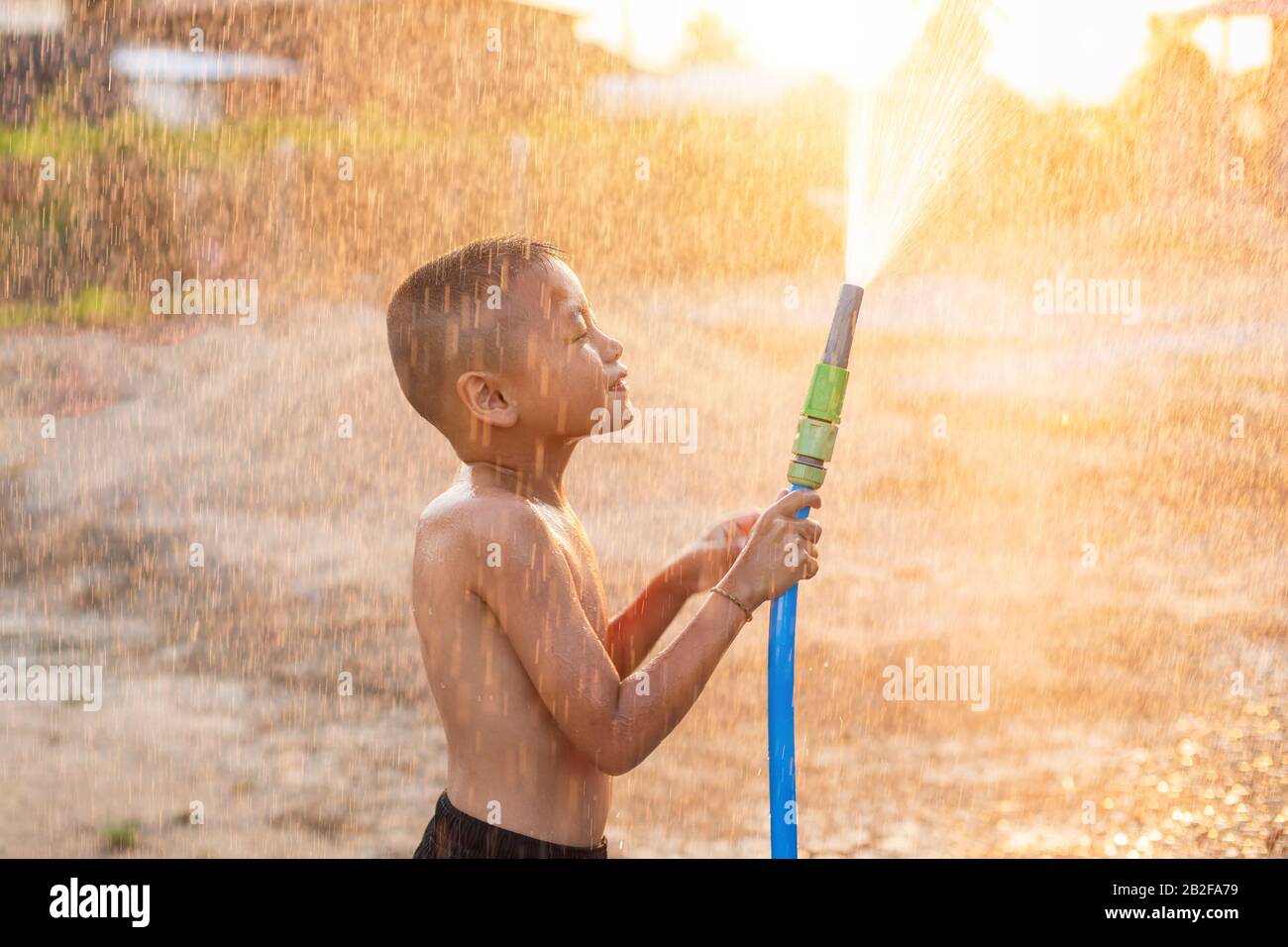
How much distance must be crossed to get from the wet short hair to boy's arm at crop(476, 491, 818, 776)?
0.25 metres

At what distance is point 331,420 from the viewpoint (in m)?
8.86

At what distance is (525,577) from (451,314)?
39 cm

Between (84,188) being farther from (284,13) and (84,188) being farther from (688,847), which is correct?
(688,847)

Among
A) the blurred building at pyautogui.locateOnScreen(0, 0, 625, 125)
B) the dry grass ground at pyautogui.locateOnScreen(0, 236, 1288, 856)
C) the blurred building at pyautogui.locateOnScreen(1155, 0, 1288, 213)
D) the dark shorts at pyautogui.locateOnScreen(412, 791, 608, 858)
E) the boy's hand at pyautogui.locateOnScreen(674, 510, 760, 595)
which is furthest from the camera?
the blurred building at pyautogui.locateOnScreen(0, 0, 625, 125)

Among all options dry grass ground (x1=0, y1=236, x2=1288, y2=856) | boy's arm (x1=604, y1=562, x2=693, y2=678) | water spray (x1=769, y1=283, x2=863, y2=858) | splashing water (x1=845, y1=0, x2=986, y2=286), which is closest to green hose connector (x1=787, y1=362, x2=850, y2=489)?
water spray (x1=769, y1=283, x2=863, y2=858)

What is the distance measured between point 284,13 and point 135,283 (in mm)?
3220

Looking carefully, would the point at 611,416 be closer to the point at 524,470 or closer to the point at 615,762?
the point at 524,470

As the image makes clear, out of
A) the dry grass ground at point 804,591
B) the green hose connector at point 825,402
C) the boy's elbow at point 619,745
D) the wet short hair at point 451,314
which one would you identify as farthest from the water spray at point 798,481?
A: the dry grass ground at point 804,591

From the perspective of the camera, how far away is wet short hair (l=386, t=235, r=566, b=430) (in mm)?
1957

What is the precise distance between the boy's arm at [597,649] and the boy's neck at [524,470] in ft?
0.38

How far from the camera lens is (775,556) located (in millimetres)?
1896

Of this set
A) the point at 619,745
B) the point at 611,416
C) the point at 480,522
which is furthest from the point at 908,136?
the point at 619,745

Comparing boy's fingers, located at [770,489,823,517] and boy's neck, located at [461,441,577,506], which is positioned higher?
boy's neck, located at [461,441,577,506]

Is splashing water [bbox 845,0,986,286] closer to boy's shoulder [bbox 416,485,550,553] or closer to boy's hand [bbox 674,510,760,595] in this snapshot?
boy's hand [bbox 674,510,760,595]
